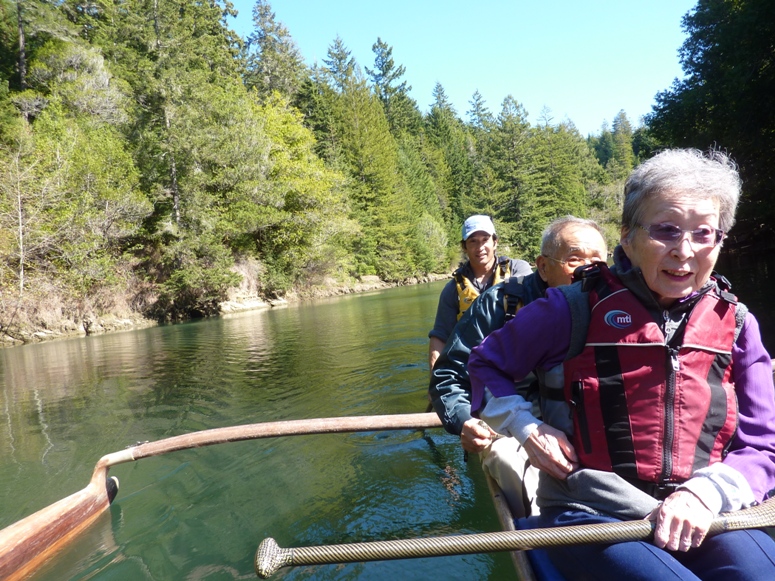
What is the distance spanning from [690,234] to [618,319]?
0.29m

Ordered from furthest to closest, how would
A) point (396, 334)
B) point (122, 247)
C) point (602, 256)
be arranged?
point (122, 247), point (396, 334), point (602, 256)

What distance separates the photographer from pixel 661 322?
1.52 m

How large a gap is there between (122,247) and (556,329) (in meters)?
25.1

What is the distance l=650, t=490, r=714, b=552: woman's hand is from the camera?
134 centimetres

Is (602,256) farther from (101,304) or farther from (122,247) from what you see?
(122,247)

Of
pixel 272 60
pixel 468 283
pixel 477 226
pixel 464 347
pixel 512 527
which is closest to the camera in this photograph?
pixel 512 527

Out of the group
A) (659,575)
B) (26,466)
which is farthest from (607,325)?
(26,466)

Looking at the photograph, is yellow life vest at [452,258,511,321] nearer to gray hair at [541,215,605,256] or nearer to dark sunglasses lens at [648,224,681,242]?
gray hair at [541,215,605,256]

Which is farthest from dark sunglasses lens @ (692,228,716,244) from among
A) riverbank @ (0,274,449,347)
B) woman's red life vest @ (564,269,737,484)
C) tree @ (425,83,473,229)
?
tree @ (425,83,473,229)

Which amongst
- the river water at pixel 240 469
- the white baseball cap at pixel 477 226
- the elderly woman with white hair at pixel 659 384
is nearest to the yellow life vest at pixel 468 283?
the white baseball cap at pixel 477 226

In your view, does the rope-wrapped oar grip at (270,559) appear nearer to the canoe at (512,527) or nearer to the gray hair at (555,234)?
the canoe at (512,527)

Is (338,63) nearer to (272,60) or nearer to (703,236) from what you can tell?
(272,60)

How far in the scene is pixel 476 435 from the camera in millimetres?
1951

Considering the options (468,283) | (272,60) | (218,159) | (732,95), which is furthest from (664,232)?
(272,60)
